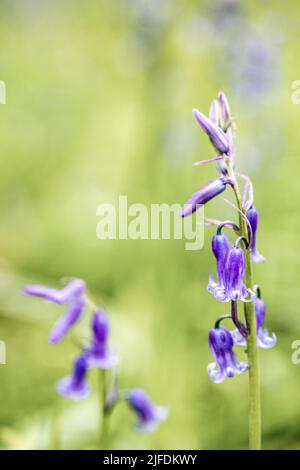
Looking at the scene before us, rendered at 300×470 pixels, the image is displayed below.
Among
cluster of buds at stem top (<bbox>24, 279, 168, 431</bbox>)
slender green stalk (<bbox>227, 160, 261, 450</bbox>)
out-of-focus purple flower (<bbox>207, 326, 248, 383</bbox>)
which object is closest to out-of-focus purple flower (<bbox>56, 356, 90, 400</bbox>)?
cluster of buds at stem top (<bbox>24, 279, 168, 431</bbox>)

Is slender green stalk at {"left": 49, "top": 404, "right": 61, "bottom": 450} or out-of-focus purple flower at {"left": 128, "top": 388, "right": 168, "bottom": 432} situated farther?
slender green stalk at {"left": 49, "top": 404, "right": 61, "bottom": 450}

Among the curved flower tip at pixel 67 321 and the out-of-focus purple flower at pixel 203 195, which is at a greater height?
the out-of-focus purple flower at pixel 203 195

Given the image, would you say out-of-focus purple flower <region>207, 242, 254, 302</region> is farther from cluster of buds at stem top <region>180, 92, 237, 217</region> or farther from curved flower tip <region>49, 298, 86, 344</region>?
curved flower tip <region>49, 298, 86, 344</region>

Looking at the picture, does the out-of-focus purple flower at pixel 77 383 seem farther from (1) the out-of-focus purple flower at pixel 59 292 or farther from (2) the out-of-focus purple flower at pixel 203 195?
(2) the out-of-focus purple flower at pixel 203 195

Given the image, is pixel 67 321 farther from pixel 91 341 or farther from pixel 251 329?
pixel 251 329


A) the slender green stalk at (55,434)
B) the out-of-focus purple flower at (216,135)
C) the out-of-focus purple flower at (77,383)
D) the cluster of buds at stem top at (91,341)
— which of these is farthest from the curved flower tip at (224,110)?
the slender green stalk at (55,434)

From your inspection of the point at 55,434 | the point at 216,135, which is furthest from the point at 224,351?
the point at 55,434
